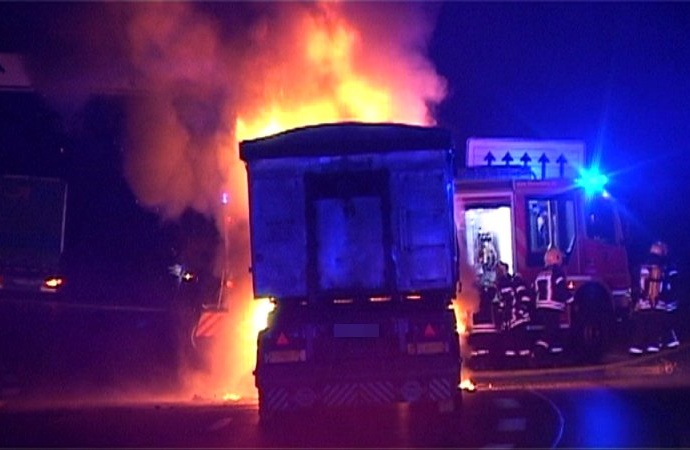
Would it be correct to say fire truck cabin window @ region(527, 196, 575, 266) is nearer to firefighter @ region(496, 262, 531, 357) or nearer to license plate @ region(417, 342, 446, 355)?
firefighter @ region(496, 262, 531, 357)

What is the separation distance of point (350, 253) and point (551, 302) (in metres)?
8.69

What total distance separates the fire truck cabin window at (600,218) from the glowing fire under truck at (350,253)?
858 centimetres

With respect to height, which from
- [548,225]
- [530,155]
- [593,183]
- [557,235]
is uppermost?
[530,155]

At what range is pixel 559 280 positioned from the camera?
79.7ft

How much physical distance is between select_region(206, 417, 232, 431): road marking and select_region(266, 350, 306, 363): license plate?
0.97m

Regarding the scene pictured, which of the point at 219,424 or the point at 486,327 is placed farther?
the point at 486,327

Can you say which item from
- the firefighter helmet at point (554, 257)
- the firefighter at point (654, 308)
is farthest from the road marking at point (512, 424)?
the firefighter at point (654, 308)

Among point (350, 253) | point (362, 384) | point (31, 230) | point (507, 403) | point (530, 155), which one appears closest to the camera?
point (362, 384)

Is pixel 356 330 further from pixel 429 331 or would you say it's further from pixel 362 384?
pixel 429 331

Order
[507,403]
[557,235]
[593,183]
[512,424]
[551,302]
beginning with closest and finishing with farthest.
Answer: [512,424]
[507,403]
[551,302]
[593,183]
[557,235]

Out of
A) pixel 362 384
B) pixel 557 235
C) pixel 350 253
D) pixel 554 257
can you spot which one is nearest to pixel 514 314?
pixel 554 257

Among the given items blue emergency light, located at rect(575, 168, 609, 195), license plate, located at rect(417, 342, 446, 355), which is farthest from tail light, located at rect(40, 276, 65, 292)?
license plate, located at rect(417, 342, 446, 355)

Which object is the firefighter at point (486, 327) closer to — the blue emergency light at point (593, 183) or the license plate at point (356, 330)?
the blue emergency light at point (593, 183)

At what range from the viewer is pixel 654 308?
2577 centimetres
